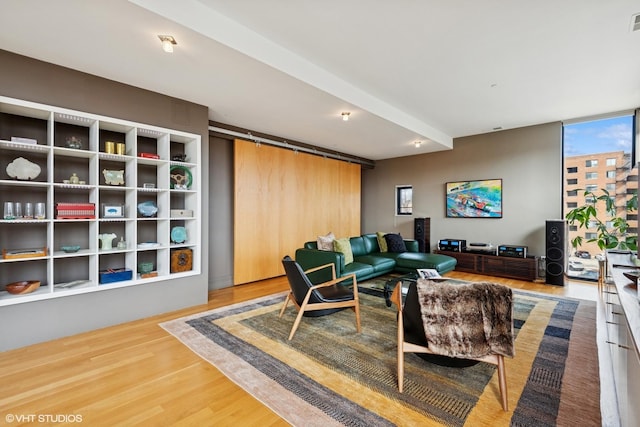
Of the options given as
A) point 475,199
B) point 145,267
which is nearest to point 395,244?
point 475,199

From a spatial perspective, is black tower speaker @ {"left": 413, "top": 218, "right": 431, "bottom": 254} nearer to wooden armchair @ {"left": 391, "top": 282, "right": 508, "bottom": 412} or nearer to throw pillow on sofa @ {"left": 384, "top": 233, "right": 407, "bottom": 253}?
throw pillow on sofa @ {"left": 384, "top": 233, "right": 407, "bottom": 253}

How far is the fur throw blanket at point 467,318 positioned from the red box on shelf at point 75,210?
135 inches

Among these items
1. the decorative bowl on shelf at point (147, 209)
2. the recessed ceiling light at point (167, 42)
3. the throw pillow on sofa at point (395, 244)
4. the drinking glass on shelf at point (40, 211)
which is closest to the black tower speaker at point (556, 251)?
the throw pillow on sofa at point (395, 244)

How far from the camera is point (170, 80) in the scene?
327 cm

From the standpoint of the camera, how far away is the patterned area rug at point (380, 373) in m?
1.82

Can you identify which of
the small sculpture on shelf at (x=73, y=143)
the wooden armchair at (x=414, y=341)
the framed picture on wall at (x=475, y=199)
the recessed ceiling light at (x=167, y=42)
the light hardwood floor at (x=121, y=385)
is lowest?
the light hardwood floor at (x=121, y=385)

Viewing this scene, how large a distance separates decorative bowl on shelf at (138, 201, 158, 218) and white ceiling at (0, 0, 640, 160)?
142cm

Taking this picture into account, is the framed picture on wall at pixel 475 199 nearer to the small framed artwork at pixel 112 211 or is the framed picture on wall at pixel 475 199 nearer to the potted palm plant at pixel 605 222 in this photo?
the potted palm plant at pixel 605 222

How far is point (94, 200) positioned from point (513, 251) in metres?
6.78

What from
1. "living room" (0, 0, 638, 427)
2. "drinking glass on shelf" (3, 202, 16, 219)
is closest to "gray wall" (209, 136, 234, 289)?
"living room" (0, 0, 638, 427)

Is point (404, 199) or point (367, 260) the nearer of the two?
point (367, 260)

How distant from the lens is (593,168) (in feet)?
17.2

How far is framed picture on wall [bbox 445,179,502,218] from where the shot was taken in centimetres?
619

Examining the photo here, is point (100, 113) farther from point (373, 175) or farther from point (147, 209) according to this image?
point (373, 175)
